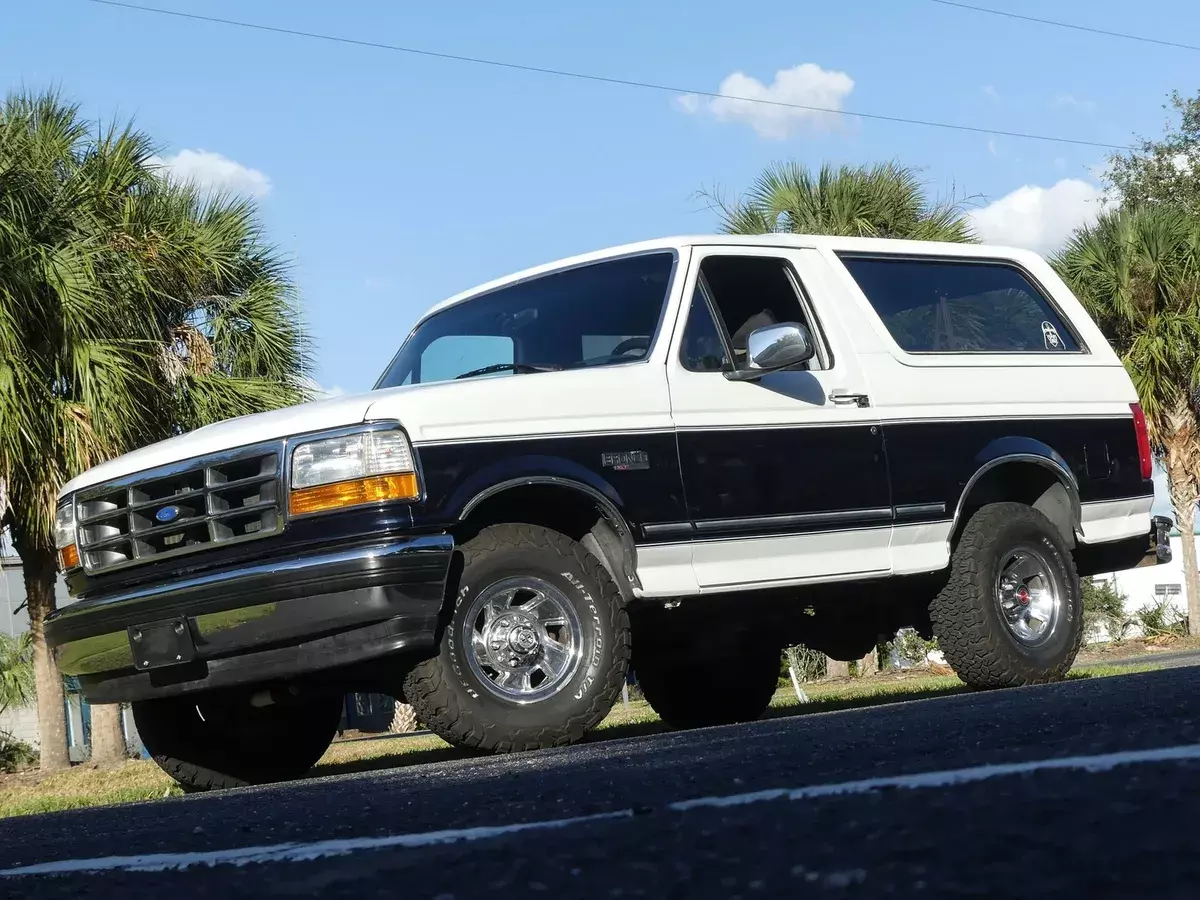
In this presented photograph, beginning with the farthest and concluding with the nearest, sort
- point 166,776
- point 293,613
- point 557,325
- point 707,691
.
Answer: point 166,776, point 707,691, point 557,325, point 293,613

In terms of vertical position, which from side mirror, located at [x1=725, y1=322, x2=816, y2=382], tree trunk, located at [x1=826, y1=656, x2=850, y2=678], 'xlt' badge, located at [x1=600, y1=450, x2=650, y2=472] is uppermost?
side mirror, located at [x1=725, y1=322, x2=816, y2=382]

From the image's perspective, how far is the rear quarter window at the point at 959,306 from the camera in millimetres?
7180

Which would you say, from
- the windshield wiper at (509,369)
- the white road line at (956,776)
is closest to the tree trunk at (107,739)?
the windshield wiper at (509,369)

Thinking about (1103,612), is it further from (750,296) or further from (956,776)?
(956,776)

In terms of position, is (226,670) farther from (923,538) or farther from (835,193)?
(835,193)

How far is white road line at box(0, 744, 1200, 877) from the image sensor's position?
2.48m

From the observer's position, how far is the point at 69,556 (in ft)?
20.1

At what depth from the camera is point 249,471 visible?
215 inches

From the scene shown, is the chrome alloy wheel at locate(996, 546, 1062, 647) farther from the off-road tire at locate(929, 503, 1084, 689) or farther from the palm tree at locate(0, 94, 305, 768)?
the palm tree at locate(0, 94, 305, 768)

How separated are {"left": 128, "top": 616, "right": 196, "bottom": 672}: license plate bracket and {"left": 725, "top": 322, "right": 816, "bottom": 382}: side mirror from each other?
7.72 feet

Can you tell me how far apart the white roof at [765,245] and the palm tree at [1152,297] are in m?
13.7

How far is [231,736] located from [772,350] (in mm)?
2724

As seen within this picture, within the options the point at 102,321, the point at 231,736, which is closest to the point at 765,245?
the point at 231,736

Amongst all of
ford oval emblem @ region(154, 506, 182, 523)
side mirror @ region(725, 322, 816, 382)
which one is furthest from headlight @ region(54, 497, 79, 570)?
side mirror @ region(725, 322, 816, 382)
